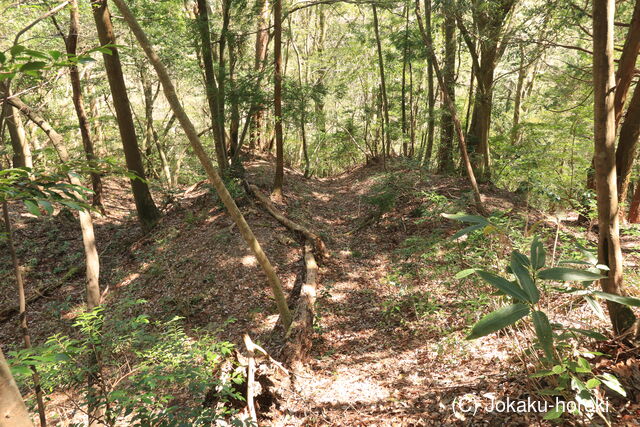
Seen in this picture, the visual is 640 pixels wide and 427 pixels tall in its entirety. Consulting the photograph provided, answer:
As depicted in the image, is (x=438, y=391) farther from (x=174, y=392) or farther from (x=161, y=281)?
(x=161, y=281)

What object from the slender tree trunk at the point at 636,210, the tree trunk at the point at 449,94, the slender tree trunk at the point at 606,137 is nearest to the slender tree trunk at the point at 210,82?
the tree trunk at the point at 449,94

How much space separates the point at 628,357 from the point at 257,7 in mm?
11306

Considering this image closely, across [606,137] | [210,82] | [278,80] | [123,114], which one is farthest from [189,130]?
[210,82]

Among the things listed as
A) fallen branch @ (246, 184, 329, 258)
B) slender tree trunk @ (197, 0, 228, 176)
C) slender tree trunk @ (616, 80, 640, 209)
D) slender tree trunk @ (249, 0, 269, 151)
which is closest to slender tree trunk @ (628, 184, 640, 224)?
slender tree trunk @ (616, 80, 640, 209)

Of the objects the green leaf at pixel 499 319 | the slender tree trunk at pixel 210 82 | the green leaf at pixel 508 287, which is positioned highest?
the slender tree trunk at pixel 210 82

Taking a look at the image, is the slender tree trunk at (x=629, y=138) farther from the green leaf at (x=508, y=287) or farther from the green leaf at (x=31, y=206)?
the green leaf at (x=31, y=206)

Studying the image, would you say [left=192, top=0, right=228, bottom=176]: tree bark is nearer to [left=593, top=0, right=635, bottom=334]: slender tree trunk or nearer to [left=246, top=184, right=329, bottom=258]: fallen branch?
[left=246, top=184, right=329, bottom=258]: fallen branch

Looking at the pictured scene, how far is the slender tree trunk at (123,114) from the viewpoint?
26.7 feet

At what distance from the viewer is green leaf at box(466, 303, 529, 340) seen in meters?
1.49

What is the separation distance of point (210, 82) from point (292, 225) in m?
5.25

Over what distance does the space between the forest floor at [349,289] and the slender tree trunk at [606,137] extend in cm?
Answer: 44

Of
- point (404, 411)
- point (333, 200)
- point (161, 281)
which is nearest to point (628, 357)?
point (404, 411)

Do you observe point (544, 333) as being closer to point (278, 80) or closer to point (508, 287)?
point (508, 287)

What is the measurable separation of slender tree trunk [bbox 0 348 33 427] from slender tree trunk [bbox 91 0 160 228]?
24.7 ft
